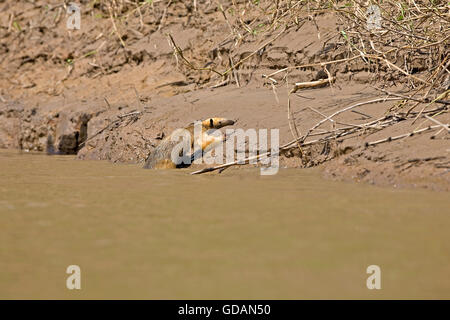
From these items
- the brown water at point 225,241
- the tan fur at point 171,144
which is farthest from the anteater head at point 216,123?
the brown water at point 225,241

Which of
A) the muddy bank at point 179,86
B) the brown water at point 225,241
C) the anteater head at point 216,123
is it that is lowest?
the brown water at point 225,241

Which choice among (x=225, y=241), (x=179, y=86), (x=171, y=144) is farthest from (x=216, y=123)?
(x=225, y=241)

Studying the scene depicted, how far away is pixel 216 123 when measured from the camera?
4.46 m

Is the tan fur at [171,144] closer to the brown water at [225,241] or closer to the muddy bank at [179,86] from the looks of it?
the muddy bank at [179,86]

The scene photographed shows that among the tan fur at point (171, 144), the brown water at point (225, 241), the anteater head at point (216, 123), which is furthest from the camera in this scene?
the anteater head at point (216, 123)

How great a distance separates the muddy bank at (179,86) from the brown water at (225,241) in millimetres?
667

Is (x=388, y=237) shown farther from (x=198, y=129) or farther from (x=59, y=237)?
(x=198, y=129)

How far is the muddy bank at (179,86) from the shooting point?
3.45 m

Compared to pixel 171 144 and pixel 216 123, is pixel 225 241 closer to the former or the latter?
pixel 171 144

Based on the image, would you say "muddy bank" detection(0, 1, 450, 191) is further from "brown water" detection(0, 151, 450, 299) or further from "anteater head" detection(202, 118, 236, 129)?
"brown water" detection(0, 151, 450, 299)

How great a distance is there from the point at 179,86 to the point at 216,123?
165 cm

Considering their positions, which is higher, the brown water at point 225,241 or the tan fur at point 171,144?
the tan fur at point 171,144
